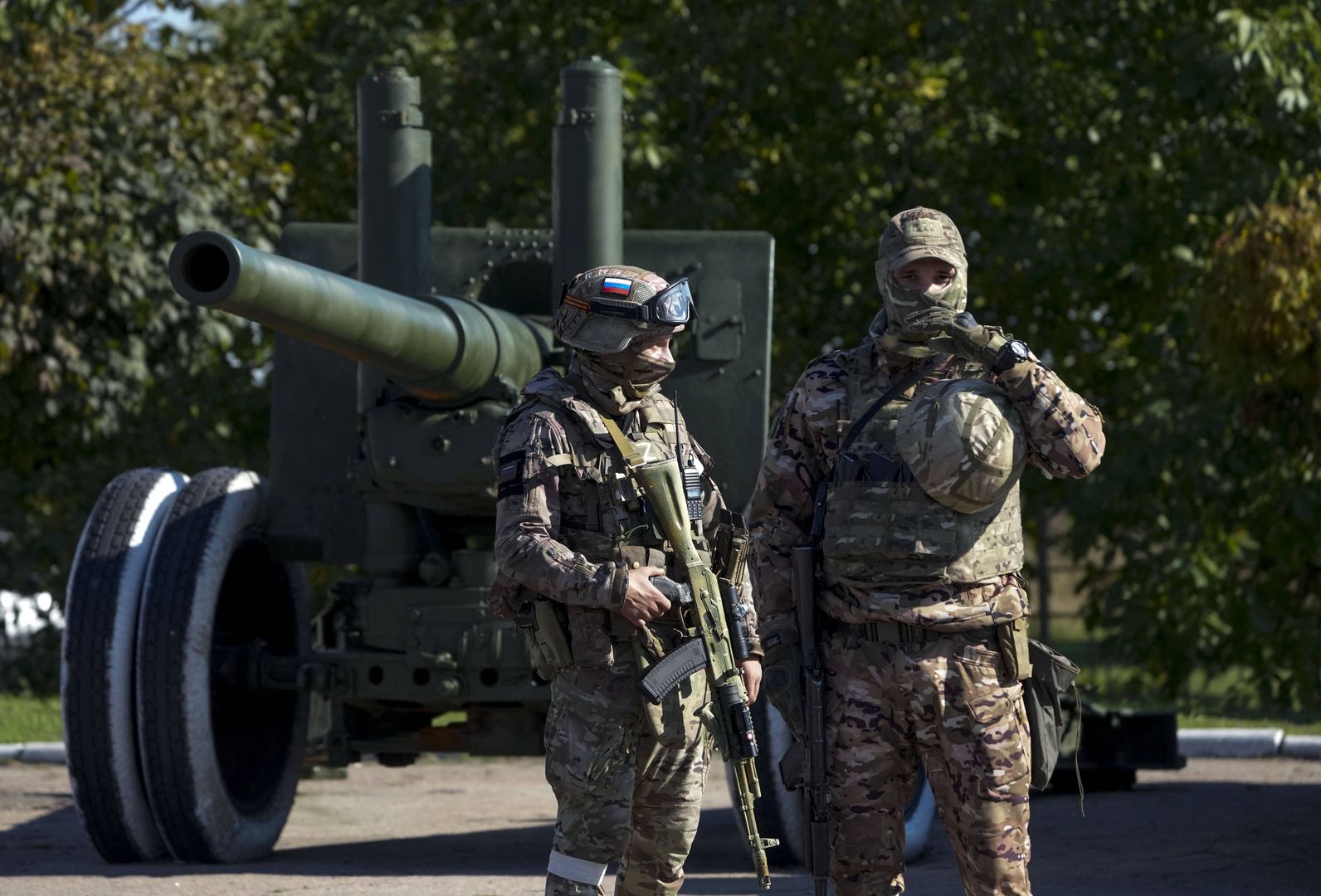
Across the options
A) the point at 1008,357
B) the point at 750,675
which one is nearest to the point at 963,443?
the point at 1008,357

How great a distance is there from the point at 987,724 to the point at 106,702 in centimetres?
343

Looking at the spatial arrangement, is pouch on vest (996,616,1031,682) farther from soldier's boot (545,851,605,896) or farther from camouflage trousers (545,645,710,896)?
soldier's boot (545,851,605,896)

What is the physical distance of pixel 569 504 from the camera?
4547mm

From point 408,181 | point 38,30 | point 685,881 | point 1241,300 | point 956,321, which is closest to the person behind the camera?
point 956,321

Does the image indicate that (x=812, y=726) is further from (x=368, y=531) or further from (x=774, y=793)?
(x=368, y=531)

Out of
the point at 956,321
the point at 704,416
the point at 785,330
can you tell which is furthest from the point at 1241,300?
the point at 956,321

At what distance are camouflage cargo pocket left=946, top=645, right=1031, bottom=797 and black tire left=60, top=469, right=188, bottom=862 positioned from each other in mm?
3358

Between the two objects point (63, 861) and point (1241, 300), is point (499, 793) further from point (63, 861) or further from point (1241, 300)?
point (1241, 300)

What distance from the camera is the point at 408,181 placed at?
7.00 meters

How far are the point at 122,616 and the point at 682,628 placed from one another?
2.93 m

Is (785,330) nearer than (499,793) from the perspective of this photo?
No

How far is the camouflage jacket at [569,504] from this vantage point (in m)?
4.38

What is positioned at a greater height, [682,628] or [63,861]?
[682,628]

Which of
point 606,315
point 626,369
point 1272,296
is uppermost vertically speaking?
point 1272,296
